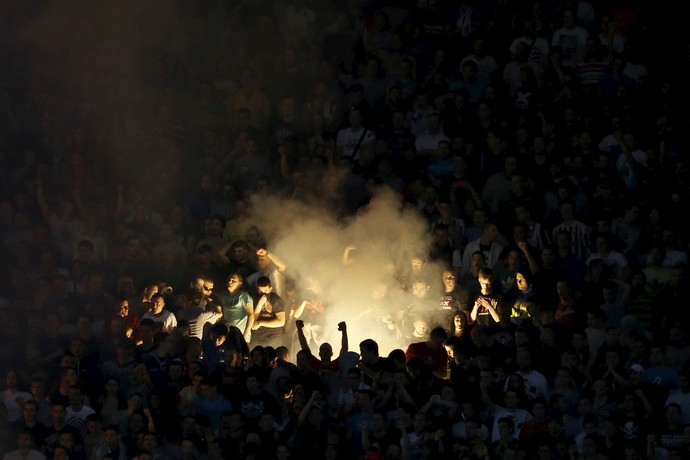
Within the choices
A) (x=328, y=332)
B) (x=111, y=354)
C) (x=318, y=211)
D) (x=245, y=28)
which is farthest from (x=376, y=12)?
(x=111, y=354)

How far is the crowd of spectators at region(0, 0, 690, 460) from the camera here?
15.6 m

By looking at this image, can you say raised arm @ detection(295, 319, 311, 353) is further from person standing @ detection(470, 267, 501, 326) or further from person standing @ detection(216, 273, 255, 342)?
person standing @ detection(470, 267, 501, 326)

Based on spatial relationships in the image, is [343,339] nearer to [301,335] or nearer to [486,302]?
[301,335]

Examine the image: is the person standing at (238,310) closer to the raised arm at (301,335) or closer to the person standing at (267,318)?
the person standing at (267,318)

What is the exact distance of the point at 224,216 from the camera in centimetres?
1850

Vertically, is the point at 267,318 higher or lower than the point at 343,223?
lower

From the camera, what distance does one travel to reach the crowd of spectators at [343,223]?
15.6 m

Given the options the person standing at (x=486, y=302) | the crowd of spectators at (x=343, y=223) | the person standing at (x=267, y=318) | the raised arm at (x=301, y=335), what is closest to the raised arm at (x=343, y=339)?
the crowd of spectators at (x=343, y=223)

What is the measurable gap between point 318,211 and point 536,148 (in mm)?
2350

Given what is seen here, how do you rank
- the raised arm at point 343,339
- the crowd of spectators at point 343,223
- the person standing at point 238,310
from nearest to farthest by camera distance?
the crowd of spectators at point 343,223, the raised arm at point 343,339, the person standing at point 238,310

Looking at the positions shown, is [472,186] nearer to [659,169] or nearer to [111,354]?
[659,169]

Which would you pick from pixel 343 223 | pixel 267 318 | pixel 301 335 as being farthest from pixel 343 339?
pixel 343 223

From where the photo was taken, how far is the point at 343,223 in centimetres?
1856

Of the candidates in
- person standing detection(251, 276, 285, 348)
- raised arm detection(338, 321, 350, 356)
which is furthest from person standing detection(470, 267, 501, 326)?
person standing detection(251, 276, 285, 348)
